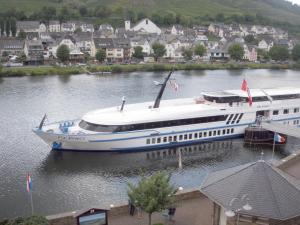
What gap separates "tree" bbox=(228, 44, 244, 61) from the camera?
109750mm

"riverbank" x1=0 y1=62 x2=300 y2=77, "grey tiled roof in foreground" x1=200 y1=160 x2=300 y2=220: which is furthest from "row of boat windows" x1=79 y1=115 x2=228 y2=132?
"riverbank" x1=0 y1=62 x2=300 y2=77

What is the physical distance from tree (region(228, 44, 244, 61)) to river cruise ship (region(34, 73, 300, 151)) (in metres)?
71.9

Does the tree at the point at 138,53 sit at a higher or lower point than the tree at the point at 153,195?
higher

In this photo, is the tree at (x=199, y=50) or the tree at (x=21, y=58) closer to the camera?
the tree at (x=21, y=58)

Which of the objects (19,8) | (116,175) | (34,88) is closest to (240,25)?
(19,8)

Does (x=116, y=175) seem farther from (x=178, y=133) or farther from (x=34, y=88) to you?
(x=34, y=88)

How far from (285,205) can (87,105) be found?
3926 centimetres

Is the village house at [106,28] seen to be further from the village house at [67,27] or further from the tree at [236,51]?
the tree at [236,51]

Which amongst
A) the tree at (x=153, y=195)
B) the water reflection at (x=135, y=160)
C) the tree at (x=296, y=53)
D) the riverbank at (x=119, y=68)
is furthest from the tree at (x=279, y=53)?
the tree at (x=153, y=195)

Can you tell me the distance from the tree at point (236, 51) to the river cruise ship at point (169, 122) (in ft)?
236

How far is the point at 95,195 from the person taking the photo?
2469cm

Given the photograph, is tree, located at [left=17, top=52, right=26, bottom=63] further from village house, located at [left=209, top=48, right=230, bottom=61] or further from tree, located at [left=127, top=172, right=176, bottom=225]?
tree, located at [left=127, top=172, right=176, bottom=225]

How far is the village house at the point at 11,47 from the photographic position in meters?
98.9

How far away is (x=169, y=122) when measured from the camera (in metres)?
33.1
